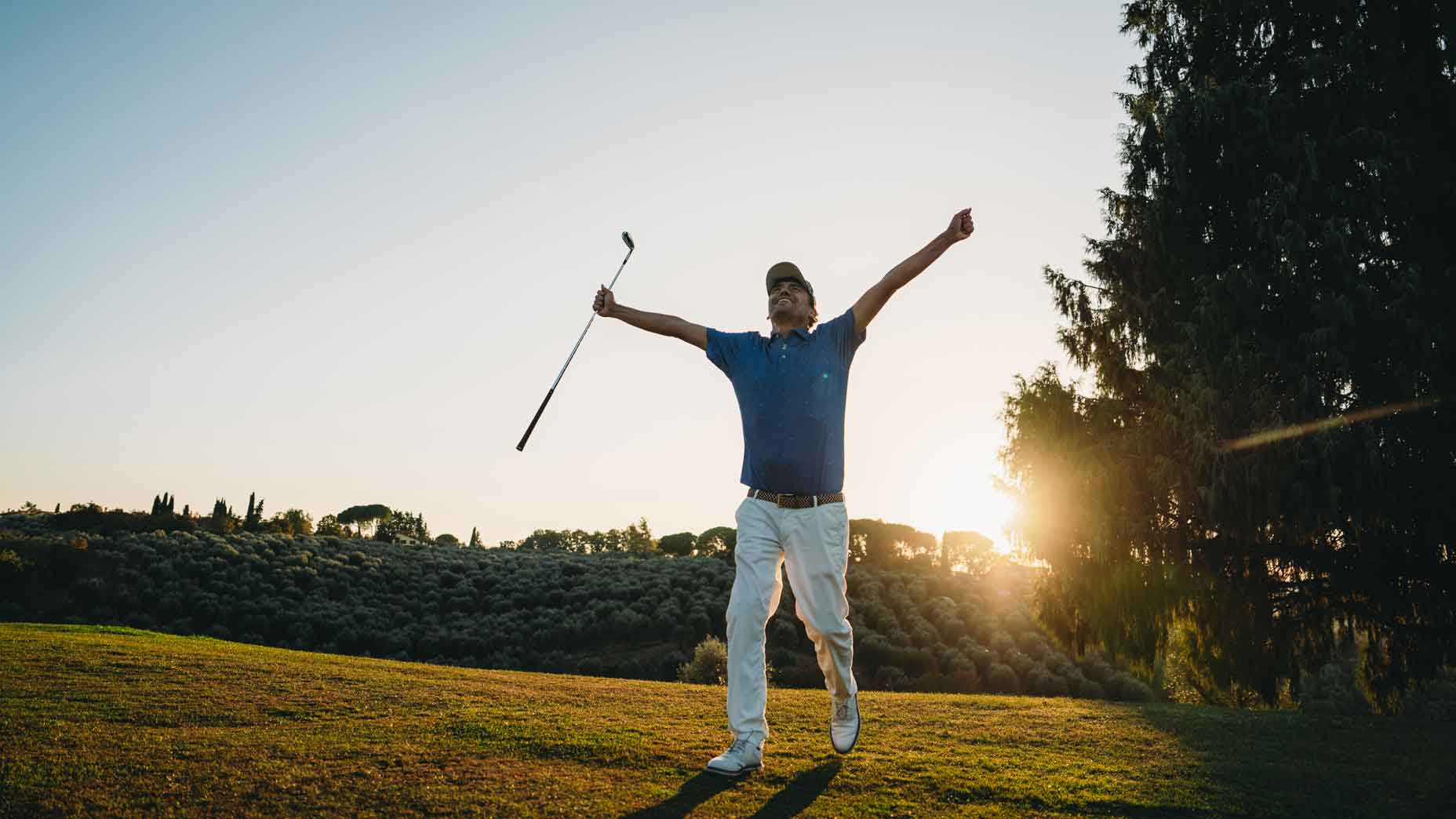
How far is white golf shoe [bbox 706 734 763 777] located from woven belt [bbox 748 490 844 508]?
1136mm

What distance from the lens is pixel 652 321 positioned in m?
5.10

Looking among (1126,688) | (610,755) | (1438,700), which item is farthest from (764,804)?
(1438,700)

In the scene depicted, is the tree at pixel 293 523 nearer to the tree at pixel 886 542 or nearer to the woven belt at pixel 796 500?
the tree at pixel 886 542

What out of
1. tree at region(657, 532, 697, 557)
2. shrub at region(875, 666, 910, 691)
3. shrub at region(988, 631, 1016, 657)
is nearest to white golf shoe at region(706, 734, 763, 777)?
shrub at region(875, 666, 910, 691)

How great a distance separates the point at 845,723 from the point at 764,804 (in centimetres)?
119

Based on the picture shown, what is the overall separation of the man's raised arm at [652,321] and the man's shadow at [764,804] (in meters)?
2.34

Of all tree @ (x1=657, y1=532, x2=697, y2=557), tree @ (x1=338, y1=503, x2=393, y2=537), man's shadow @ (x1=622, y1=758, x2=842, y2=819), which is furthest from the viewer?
tree @ (x1=338, y1=503, x2=393, y2=537)

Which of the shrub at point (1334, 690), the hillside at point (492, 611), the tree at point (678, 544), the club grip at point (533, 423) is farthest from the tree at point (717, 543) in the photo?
the club grip at point (533, 423)

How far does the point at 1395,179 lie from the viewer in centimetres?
1163

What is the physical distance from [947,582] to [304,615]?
80.3ft

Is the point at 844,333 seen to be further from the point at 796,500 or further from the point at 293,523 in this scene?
the point at 293,523

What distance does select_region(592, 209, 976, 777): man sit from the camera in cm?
425

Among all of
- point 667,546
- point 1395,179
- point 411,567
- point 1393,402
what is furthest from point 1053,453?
point 667,546

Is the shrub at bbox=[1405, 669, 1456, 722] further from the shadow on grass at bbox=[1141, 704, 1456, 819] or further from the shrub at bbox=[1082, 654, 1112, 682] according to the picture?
the shadow on grass at bbox=[1141, 704, 1456, 819]
